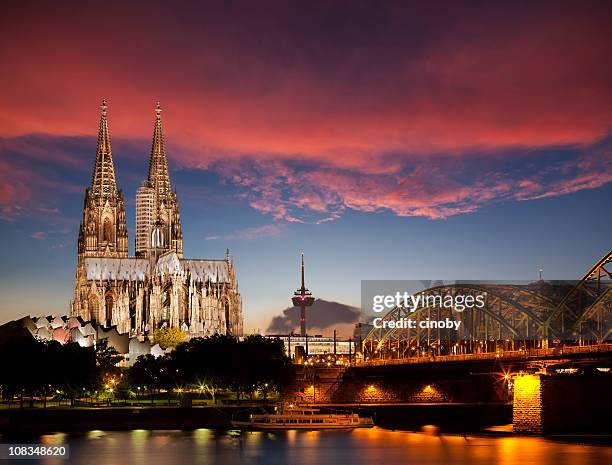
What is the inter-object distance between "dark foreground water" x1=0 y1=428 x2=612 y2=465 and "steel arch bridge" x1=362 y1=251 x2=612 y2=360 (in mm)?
31635

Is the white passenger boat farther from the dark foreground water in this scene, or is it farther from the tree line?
the tree line

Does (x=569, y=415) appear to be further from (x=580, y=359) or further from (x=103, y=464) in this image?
(x=103, y=464)

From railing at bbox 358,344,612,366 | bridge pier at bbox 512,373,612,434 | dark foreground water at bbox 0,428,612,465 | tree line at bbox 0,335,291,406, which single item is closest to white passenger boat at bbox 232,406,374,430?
dark foreground water at bbox 0,428,612,465

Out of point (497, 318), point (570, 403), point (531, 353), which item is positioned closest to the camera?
point (570, 403)

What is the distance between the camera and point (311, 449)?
108m

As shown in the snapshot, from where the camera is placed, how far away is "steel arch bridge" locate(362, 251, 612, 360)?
151375 millimetres

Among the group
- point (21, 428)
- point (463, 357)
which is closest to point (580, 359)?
point (463, 357)

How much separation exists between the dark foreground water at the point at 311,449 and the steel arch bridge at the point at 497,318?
104 ft

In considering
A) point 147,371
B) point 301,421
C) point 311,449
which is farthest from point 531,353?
point 147,371

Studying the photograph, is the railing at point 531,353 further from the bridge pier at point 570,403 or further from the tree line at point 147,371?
the tree line at point 147,371

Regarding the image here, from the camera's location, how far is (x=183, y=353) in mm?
167000

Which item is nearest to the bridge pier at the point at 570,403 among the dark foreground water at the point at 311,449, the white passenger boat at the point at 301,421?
the dark foreground water at the point at 311,449

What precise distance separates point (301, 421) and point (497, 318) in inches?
1271

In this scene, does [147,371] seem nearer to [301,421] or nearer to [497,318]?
[301,421]
